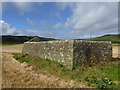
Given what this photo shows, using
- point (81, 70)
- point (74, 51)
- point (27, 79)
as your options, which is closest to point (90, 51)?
point (74, 51)

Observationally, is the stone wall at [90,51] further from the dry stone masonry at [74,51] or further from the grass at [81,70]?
the grass at [81,70]

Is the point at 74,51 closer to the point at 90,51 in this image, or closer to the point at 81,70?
the point at 81,70

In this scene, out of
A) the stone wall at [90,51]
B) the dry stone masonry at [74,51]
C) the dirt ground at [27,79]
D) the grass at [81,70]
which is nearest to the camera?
the dirt ground at [27,79]

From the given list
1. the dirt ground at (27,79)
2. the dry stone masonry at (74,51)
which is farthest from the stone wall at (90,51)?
the dirt ground at (27,79)

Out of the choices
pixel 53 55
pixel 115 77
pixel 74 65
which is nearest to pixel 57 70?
pixel 74 65

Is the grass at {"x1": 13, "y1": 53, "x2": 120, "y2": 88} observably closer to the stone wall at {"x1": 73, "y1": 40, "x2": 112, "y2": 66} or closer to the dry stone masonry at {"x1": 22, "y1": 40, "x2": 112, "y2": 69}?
the dry stone masonry at {"x1": 22, "y1": 40, "x2": 112, "y2": 69}

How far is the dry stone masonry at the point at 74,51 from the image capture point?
2261 cm

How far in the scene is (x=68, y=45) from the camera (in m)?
23.0

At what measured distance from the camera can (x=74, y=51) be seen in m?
22.5

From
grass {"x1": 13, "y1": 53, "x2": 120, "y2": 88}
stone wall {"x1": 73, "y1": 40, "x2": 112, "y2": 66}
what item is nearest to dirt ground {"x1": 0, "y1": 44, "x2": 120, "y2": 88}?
grass {"x1": 13, "y1": 53, "x2": 120, "y2": 88}

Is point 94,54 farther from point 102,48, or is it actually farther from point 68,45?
point 68,45

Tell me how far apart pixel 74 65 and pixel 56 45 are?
336cm

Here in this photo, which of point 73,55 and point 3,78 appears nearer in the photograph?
point 3,78

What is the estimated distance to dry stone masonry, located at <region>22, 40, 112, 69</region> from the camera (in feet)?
74.2
